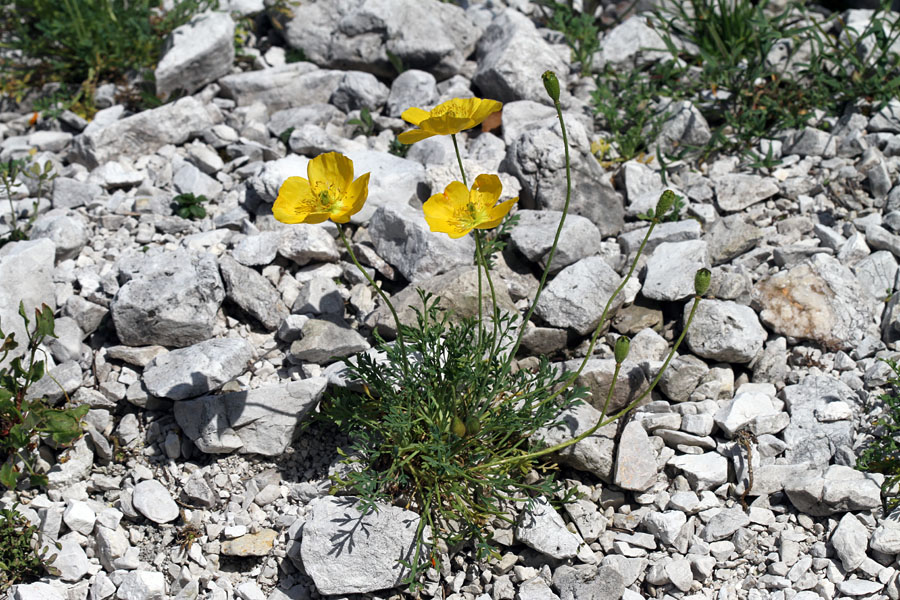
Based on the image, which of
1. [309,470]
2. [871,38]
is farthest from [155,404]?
[871,38]

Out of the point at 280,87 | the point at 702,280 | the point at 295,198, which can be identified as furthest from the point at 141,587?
the point at 280,87

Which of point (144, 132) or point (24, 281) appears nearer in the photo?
point (24, 281)

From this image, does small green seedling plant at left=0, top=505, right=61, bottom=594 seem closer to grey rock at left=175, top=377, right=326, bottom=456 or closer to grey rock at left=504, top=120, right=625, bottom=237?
grey rock at left=175, top=377, right=326, bottom=456

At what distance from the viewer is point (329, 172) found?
10.3ft

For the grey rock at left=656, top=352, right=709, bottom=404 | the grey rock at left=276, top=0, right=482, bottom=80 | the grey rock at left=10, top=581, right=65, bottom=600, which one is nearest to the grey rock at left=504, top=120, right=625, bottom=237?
the grey rock at left=656, top=352, right=709, bottom=404

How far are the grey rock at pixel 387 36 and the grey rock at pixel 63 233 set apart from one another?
2.14 m

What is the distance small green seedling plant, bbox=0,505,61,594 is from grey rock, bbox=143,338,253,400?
71 centimetres

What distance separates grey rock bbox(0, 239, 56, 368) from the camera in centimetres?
376

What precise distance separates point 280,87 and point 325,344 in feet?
7.96

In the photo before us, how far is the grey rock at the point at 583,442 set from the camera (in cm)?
335

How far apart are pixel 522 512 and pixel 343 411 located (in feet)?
2.67

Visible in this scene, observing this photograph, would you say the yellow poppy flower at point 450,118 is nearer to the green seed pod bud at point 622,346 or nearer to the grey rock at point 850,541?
the green seed pod bud at point 622,346

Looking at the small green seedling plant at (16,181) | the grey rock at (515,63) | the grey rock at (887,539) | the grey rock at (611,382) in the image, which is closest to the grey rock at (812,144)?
the grey rock at (515,63)

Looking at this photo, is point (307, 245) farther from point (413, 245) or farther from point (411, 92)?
point (411, 92)
